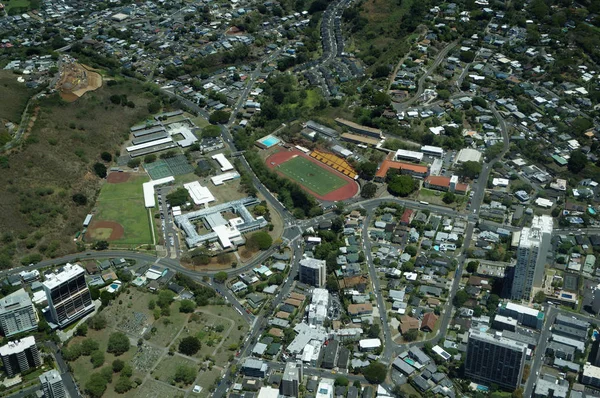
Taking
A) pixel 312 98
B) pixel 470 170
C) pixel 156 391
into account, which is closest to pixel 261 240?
pixel 156 391

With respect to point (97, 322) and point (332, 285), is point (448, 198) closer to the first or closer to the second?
point (332, 285)

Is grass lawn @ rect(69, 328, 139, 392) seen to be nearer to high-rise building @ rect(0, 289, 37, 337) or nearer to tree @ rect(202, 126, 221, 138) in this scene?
high-rise building @ rect(0, 289, 37, 337)

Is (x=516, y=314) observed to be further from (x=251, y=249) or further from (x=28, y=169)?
(x=28, y=169)

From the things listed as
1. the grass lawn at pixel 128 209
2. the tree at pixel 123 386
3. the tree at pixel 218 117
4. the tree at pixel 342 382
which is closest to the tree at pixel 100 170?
the grass lawn at pixel 128 209

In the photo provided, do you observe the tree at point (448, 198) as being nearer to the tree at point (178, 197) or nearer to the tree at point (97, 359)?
the tree at point (178, 197)

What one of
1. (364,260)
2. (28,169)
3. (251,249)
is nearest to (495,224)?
(364,260)

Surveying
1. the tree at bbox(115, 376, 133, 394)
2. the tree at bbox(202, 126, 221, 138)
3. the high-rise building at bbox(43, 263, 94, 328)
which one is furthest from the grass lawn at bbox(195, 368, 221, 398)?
the tree at bbox(202, 126, 221, 138)
